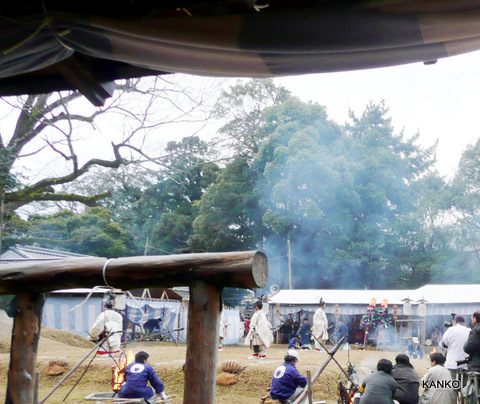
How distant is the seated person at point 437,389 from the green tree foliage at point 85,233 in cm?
2227

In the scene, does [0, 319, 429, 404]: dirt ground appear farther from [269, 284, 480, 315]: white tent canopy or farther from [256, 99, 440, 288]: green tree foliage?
[256, 99, 440, 288]: green tree foliage

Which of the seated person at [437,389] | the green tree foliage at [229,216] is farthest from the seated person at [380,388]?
the green tree foliage at [229,216]

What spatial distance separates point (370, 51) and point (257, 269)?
2.64m

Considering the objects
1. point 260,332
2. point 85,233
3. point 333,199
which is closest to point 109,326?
point 260,332

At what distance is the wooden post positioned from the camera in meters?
4.55

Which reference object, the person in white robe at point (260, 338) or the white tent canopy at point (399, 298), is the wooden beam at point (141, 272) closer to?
the person in white robe at point (260, 338)

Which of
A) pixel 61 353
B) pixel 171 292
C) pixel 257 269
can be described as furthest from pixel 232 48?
pixel 171 292

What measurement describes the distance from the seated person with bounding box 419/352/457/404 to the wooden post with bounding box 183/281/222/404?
4369 mm

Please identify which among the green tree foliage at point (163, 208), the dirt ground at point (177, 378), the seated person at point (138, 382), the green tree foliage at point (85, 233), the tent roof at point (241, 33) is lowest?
the dirt ground at point (177, 378)

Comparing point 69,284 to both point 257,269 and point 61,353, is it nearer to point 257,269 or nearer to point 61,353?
point 257,269

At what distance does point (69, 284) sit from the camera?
5074 mm

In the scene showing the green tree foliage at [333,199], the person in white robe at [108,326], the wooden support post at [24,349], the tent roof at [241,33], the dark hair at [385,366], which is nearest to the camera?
Answer: the tent roof at [241,33]

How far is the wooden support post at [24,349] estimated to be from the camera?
4.93m

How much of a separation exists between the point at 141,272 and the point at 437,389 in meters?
5.17
